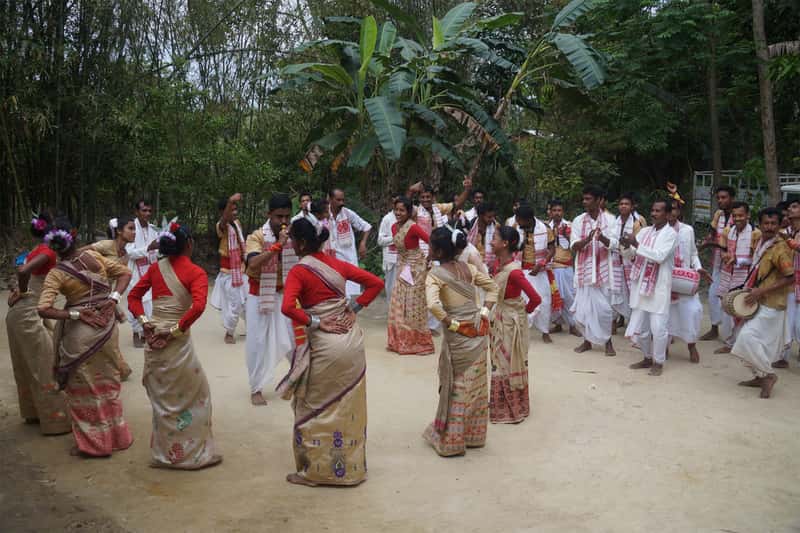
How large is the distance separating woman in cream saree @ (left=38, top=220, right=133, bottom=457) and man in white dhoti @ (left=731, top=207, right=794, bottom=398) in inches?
213

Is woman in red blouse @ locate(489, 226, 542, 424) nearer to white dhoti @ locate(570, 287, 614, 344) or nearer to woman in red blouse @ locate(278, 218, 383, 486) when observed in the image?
woman in red blouse @ locate(278, 218, 383, 486)

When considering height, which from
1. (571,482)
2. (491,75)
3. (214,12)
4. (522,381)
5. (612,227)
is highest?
(214,12)

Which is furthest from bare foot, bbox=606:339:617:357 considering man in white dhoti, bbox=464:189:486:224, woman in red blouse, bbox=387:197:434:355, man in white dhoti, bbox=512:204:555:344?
man in white dhoti, bbox=464:189:486:224

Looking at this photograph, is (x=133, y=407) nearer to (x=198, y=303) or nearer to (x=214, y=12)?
(x=198, y=303)

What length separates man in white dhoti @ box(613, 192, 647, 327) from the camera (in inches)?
310

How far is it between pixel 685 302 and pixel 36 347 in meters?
6.31

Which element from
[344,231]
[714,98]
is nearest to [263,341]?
[344,231]

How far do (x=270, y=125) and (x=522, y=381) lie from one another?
30.3 feet

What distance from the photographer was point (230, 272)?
7984mm

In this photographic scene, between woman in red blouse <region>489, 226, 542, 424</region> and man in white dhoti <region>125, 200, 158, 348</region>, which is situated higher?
man in white dhoti <region>125, 200, 158, 348</region>

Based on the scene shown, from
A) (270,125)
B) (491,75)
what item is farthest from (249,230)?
(491,75)

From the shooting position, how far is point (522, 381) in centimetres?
561

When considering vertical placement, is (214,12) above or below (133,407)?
above

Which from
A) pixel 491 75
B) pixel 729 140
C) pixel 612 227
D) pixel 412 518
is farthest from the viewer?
pixel 729 140
